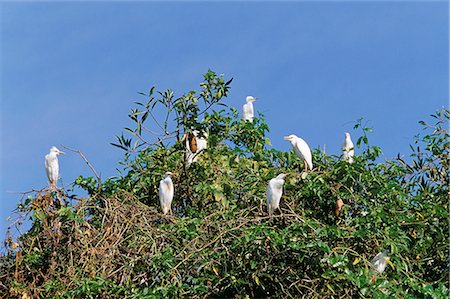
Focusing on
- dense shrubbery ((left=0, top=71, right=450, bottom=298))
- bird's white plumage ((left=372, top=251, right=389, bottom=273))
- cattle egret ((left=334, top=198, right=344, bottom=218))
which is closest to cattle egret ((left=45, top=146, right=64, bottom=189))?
dense shrubbery ((left=0, top=71, right=450, bottom=298))

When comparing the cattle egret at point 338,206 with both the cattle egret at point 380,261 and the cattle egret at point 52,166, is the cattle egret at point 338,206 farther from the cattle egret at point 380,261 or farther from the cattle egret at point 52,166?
the cattle egret at point 52,166

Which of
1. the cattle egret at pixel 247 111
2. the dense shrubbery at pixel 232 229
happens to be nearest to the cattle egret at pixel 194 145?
the dense shrubbery at pixel 232 229

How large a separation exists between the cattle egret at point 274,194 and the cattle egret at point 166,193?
3.06ft

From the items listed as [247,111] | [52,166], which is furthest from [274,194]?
[247,111]

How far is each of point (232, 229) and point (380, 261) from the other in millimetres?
970

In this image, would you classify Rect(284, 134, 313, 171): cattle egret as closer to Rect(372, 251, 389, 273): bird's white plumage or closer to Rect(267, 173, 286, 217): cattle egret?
Rect(267, 173, 286, 217): cattle egret

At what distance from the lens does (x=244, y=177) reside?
7777 millimetres

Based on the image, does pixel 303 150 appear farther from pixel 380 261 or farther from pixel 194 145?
pixel 380 261

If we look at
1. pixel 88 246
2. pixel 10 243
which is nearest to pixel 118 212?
pixel 88 246

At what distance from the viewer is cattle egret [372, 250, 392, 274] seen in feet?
21.6

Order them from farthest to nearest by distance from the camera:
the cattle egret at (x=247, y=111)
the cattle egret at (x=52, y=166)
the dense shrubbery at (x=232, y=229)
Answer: the cattle egret at (x=247, y=111) → the cattle egret at (x=52, y=166) → the dense shrubbery at (x=232, y=229)

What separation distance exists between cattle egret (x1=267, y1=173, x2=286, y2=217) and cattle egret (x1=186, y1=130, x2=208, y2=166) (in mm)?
872

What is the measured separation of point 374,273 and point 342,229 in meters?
0.49

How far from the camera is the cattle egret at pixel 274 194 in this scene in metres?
6.89
